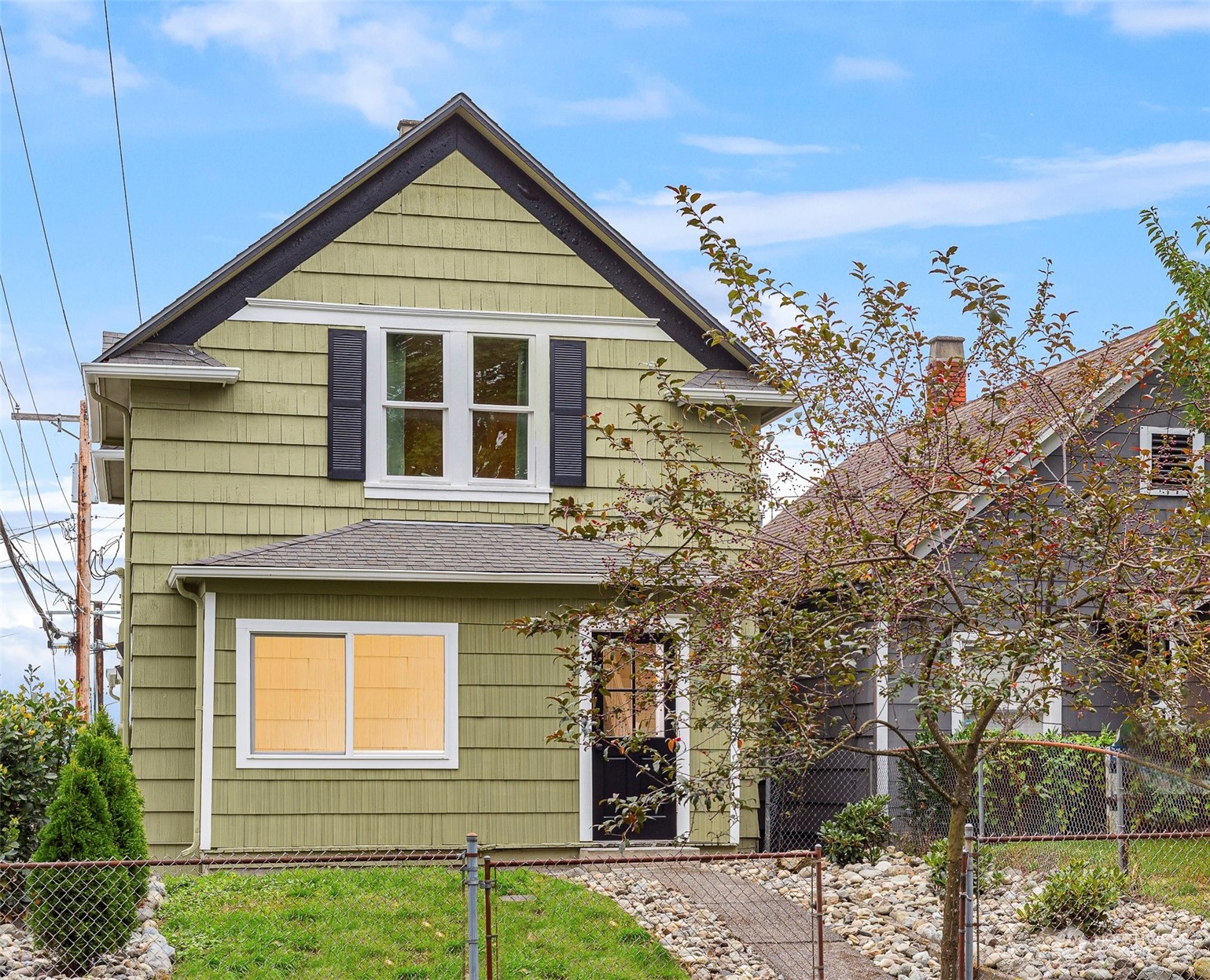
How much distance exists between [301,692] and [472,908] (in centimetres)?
620

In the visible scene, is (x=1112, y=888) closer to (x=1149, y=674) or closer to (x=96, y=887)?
(x=1149, y=674)

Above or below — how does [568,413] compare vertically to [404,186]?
below

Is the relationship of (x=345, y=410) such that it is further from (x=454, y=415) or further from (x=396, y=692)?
(x=396, y=692)

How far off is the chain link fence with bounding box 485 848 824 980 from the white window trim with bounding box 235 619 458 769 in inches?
62.7

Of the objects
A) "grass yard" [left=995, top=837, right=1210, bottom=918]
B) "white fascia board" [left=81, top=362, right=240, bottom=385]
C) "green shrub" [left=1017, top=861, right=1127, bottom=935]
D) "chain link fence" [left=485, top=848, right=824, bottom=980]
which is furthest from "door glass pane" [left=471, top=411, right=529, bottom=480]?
"green shrub" [left=1017, top=861, right=1127, bottom=935]

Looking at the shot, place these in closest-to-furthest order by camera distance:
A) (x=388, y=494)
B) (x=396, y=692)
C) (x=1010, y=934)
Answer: (x=1010, y=934) → (x=388, y=494) → (x=396, y=692)

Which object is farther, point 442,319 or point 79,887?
point 442,319

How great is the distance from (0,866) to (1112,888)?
24.8ft

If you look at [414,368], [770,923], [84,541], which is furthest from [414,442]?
[84,541]

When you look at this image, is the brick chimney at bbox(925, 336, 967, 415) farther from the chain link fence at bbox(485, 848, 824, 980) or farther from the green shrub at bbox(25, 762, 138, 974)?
the green shrub at bbox(25, 762, 138, 974)

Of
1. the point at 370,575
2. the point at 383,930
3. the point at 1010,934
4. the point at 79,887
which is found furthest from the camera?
the point at 370,575

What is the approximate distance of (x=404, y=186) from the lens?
1366 centimetres

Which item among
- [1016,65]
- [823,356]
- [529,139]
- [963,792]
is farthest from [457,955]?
[1016,65]

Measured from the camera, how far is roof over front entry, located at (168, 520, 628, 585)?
40.0 ft
